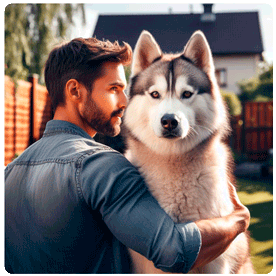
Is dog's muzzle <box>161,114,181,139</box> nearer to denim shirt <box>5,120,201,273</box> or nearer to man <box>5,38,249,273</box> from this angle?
man <box>5,38,249,273</box>

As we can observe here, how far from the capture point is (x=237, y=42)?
51.2 feet

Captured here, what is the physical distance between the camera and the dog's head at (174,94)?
1708mm

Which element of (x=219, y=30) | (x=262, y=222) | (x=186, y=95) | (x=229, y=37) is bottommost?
(x=262, y=222)

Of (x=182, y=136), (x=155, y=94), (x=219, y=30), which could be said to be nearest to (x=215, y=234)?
(x=182, y=136)

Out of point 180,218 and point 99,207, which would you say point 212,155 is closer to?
point 180,218

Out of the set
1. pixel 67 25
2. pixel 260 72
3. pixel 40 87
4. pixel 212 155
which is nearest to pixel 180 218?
pixel 212 155

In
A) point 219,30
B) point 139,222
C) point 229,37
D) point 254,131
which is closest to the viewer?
point 139,222

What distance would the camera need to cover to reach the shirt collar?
146 cm

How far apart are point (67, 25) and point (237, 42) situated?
11.4 meters

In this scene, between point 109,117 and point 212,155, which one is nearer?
point 109,117

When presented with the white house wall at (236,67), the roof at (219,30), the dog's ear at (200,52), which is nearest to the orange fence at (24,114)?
the dog's ear at (200,52)

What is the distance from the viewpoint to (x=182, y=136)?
1597mm

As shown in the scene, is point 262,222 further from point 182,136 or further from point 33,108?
point 33,108

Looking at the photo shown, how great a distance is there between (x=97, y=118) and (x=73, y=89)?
0.18 meters
